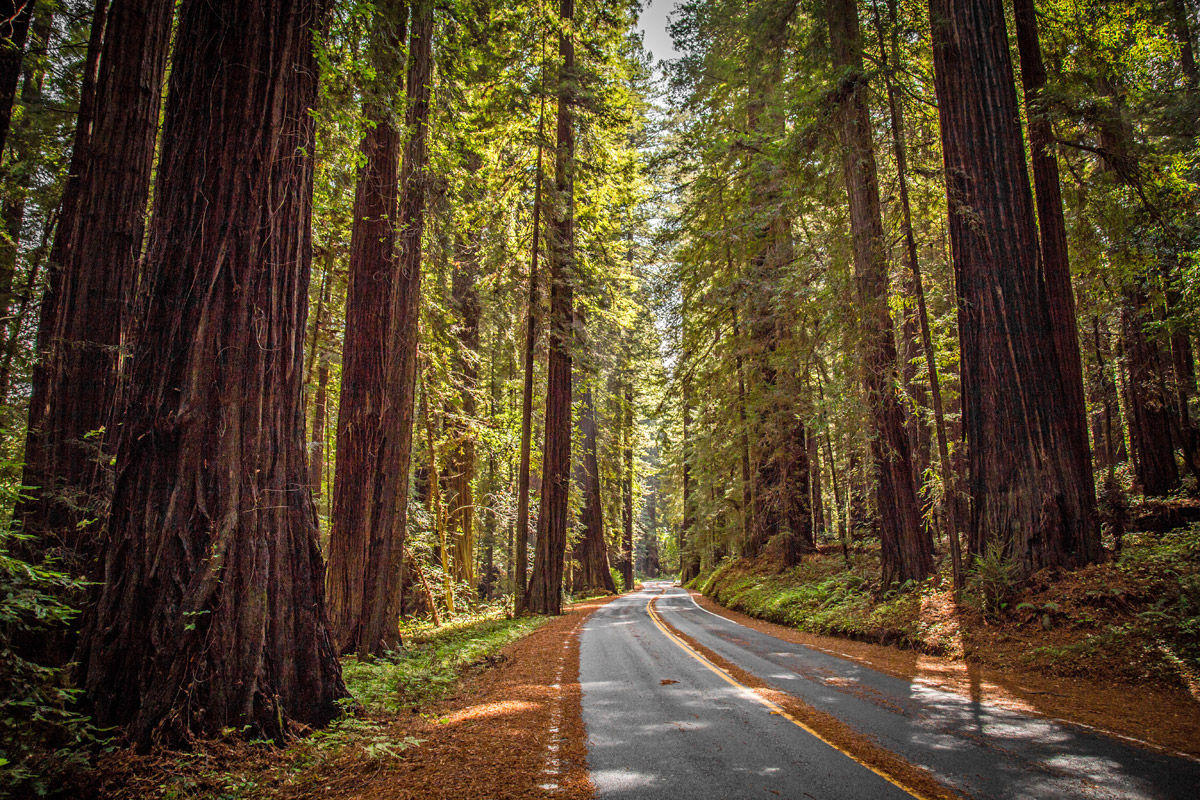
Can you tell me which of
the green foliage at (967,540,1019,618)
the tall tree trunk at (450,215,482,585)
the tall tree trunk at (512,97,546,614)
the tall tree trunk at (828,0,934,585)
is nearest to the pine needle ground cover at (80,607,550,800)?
the green foliage at (967,540,1019,618)

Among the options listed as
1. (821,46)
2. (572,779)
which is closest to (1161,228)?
(821,46)

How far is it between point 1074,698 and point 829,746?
3151mm

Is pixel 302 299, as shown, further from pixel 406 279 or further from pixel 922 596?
pixel 922 596

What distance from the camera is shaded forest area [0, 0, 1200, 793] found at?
404 cm

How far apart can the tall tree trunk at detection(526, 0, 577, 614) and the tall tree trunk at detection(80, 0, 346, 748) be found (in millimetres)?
10401

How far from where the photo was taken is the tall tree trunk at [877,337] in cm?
1077

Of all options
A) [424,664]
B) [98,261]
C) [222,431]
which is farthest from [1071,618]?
[98,261]

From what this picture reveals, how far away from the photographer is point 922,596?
977 centimetres

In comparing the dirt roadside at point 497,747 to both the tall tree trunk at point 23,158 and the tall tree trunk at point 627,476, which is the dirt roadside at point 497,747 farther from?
the tall tree trunk at point 627,476

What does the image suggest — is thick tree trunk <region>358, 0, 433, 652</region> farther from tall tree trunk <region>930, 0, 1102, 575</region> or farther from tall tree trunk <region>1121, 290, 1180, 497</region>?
tall tree trunk <region>1121, 290, 1180, 497</region>

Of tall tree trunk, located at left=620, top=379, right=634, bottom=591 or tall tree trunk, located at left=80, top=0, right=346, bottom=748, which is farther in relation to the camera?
tall tree trunk, located at left=620, top=379, right=634, bottom=591

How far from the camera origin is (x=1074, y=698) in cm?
530

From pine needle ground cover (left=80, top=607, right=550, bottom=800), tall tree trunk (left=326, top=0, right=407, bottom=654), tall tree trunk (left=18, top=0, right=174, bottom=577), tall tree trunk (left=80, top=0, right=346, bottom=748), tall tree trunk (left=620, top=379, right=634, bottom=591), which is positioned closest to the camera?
pine needle ground cover (left=80, top=607, right=550, bottom=800)

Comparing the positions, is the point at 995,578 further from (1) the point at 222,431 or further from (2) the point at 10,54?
(2) the point at 10,54
